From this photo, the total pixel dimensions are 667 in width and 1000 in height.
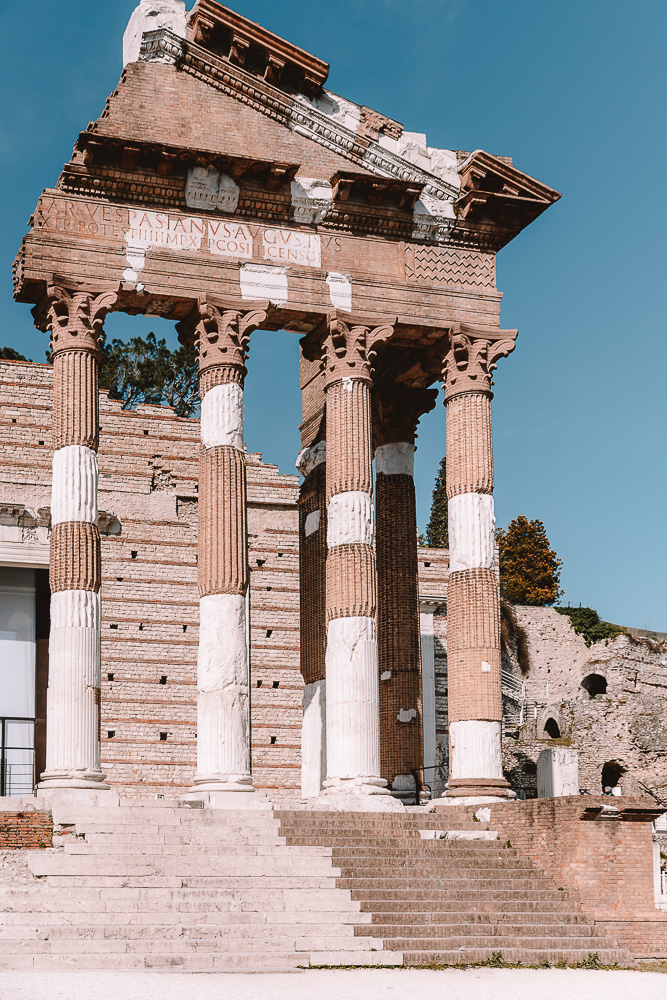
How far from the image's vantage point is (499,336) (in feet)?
85.7

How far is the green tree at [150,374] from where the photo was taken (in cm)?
5800

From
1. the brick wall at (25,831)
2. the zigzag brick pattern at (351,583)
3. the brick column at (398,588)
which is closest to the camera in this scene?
the brick wall at (25,831)

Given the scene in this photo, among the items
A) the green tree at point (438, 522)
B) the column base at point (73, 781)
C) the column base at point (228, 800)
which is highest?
the green tree at point (438, 522)

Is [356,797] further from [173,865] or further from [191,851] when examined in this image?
[173,865]

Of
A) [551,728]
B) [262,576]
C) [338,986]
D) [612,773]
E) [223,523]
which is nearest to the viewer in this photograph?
[338,986]

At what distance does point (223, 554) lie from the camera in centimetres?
2338

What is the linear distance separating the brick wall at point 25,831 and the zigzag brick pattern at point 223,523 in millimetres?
5114

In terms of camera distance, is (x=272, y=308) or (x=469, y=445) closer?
(x=272, y=308)

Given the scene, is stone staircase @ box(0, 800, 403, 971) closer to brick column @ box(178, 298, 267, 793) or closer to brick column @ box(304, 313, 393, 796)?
brick column @ box(178, 298, 267, 793)

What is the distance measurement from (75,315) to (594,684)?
114ft

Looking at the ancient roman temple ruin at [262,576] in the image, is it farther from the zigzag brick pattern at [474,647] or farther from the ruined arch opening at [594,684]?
the ruined arch opening at [594,684]

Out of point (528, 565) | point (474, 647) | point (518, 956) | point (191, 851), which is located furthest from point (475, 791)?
point (528, 565)

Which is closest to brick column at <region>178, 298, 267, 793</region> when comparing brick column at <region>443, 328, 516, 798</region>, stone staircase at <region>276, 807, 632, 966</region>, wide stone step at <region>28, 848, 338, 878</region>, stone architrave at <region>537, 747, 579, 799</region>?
stone staircase at <region>276, 807, 632, 966</region>

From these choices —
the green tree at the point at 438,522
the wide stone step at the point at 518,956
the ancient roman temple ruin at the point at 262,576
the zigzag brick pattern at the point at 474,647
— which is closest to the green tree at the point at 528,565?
the green tree at the point at 438,522
